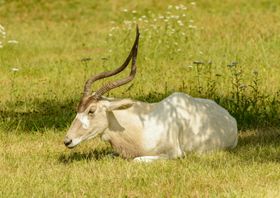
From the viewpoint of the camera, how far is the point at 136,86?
1692 centimetres

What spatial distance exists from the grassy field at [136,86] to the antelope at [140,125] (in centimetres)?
28

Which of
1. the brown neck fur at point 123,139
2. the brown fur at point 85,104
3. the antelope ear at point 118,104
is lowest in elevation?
the brown neck fur at point 123,139

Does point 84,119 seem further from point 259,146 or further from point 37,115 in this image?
point 37,115

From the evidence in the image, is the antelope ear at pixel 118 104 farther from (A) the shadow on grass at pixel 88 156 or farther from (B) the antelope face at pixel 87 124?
(A) the shadow on grass at pixel 88 156

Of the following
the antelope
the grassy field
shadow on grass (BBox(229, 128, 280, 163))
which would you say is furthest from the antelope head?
shadow on grass (BBox(229, 128, 280, 163))

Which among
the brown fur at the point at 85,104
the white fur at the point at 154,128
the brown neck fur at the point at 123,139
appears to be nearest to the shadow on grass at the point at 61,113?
the white fur at the point at 154,128

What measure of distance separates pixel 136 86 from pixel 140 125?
20.9ft

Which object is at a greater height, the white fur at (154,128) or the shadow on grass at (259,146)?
the white fur at (154,128)

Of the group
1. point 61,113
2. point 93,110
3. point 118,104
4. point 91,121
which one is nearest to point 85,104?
point 93,110

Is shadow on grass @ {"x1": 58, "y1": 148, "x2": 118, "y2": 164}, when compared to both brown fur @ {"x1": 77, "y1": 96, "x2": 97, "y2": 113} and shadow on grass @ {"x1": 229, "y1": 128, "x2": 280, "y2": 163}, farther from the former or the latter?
shadow on grass @ {"x1": 229, "y1": 128, "x2": 280, "y2": 163}

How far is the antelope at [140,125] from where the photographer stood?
33.8 feet

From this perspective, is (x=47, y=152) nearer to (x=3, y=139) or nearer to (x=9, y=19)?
(x=3, y=139)

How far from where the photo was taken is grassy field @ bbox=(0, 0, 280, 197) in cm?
927

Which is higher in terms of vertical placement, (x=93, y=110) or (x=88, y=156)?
(x=93, y=110)
